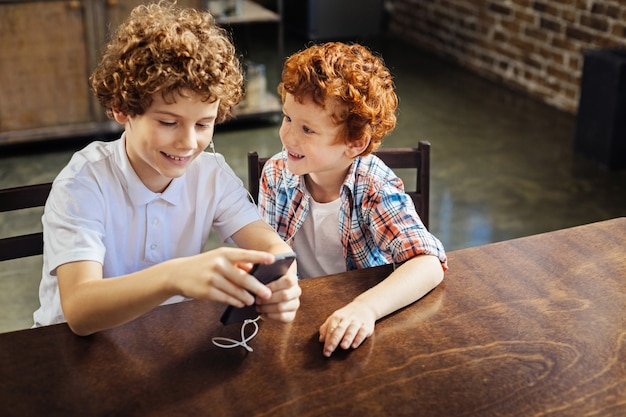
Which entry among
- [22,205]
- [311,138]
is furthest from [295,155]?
[22,205]

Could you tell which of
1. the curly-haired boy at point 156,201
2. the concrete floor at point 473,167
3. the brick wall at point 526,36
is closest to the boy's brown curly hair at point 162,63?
the curly-haired boy at point 156,201

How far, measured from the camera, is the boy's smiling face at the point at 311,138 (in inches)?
65.4

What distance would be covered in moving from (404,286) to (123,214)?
55 cm

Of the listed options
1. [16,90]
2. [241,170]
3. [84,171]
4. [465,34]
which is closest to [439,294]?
[84,171]

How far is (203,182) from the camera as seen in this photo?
1.65m

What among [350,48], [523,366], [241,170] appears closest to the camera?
[523,366]

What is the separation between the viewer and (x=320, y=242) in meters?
1.83

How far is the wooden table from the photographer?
1216 millimetres

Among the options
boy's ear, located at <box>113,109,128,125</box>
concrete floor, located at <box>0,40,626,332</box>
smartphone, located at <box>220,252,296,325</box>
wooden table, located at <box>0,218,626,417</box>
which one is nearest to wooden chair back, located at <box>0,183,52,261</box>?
boy's ear, located at <box>113,109,128,125</box>

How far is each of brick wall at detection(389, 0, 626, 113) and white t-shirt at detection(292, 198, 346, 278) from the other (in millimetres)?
3392

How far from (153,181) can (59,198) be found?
7.3 inches

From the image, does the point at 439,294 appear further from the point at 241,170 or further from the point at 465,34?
the point at 465,34

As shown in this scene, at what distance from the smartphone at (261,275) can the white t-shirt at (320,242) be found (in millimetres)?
475

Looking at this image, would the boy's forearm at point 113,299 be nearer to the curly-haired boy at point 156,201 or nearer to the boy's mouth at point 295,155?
the curly-haired boy at point 156,201
